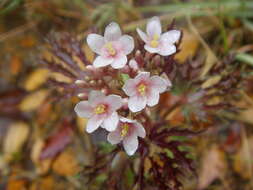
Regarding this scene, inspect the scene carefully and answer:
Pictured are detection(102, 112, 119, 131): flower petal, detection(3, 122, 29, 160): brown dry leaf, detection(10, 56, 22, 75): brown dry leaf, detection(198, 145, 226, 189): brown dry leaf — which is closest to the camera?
detection(102, 112, 119, 131): flower petal

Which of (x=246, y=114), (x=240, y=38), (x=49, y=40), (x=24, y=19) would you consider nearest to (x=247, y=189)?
(x=246, y=114)

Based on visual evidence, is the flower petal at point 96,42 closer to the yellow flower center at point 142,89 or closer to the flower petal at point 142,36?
the flower petal at point 142,36

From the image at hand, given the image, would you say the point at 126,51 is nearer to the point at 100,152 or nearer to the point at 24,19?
the point at 100,152

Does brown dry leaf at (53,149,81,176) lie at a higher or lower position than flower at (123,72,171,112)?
lower

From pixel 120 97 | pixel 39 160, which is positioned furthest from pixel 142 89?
pixel 39 160

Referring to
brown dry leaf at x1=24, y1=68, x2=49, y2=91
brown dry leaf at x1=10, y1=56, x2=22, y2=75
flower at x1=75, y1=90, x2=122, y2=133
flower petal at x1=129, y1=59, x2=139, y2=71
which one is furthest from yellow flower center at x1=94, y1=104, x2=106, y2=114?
brown dry leaf at x1=10, y1=56, x2=22, y2=75

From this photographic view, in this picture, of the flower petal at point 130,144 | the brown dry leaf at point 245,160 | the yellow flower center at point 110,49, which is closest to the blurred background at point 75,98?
the brown dry leaf at point 245,160

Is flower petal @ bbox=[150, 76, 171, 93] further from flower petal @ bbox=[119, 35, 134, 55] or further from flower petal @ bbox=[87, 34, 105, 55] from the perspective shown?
flower petal @ bbox=[87, 34, 105, 55]

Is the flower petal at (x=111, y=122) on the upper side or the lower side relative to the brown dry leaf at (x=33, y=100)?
upper
